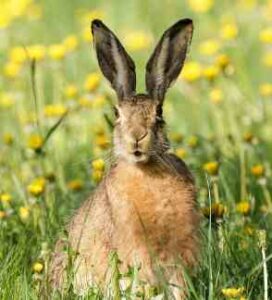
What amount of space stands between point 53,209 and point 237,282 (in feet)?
4.04

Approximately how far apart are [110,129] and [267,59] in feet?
10.3

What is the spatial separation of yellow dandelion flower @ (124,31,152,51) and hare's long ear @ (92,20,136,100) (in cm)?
390

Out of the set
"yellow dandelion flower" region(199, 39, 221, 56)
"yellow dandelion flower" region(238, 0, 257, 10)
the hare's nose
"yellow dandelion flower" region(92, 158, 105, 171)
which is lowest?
"yellow dandelion flower" region(92, 158, 105, 171)

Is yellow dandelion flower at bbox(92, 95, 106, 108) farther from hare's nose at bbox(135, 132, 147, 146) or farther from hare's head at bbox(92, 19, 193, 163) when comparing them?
hare's nose at bbox(135, 132, 147, 146)

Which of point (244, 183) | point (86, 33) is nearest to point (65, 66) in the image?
→ point (86, 33)

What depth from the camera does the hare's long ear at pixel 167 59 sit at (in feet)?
17.1

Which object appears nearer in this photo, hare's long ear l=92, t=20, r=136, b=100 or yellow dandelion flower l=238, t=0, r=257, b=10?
hare's long ear l=92, t=20, r=136, b=100

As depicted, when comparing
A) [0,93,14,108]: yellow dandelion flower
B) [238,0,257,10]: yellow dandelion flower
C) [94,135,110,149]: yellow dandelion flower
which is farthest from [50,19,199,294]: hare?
[238,0,257,10]: yellow dandelion flower

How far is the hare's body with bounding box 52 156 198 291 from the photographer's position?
5.02 meters

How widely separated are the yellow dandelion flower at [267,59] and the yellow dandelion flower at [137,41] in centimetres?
82

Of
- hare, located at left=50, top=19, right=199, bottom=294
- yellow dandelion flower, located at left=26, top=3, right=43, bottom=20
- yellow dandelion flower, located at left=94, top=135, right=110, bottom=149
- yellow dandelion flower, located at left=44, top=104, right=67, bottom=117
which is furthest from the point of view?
yellow dandelion flower, located at left=26, top=3, right=43, bottom=20

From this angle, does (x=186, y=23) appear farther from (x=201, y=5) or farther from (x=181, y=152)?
(x=201, y=5)

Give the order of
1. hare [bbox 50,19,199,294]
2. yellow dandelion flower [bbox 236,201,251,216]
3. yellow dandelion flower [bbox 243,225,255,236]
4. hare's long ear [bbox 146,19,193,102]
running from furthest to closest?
yellow dandelion flower [bbox 236,201,251,216] < yellow dandelion flower [bbox 243,225,255,236] < hare's long ear [bbox 146,19,193,102] < hare [bbox 50,19,199,294]

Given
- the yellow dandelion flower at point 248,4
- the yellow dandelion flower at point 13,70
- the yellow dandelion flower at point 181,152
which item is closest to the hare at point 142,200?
the yellow dandelion flower at point 181,152
